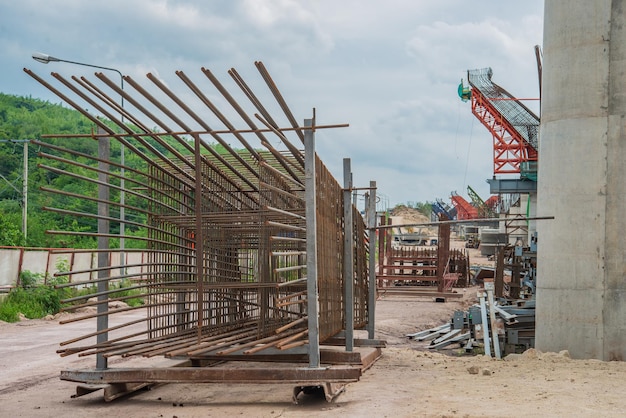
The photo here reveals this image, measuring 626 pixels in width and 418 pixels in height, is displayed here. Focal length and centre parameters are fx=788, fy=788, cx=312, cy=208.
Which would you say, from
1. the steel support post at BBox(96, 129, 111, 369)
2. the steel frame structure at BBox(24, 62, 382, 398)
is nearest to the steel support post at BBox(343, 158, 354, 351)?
the steel frame structure at BBox(24, 62, 382, 398)

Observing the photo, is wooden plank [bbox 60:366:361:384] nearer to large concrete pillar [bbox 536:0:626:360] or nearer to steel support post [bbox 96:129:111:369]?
steel support post [bbox 96:129:111:369]

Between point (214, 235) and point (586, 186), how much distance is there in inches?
216

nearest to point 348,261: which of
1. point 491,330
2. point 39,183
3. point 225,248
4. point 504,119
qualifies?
point 225,248

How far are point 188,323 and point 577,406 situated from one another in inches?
186

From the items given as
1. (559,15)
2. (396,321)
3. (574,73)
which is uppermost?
(559,15)

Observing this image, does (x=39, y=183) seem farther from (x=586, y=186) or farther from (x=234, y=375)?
(x=234, y=375)

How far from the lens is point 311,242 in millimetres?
8180

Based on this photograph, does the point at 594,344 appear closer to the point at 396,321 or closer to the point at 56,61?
the point at 396,321

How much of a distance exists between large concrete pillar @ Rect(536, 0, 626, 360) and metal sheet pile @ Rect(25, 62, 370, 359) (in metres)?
3.02

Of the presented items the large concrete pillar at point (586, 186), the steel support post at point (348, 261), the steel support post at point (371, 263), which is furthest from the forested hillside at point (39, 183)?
the large concrete pillar at point (586, 186)

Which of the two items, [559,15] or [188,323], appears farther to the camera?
[559,15]

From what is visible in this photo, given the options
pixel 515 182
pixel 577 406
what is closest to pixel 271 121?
pixel 577 406

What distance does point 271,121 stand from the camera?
327 inches

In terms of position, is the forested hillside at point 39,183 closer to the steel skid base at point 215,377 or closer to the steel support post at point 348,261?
the steel support post at point 348,261
